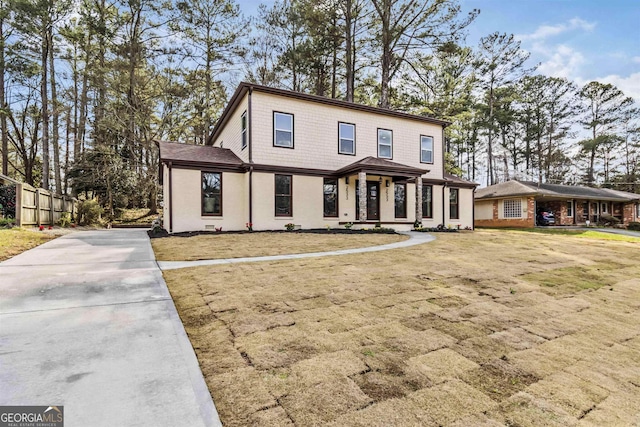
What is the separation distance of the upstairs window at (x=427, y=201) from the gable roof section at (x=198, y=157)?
960 cm

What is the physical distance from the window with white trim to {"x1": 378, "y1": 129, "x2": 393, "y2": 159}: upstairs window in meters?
14.0

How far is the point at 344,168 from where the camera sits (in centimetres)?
1332

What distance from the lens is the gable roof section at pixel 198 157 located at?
11.8 meters

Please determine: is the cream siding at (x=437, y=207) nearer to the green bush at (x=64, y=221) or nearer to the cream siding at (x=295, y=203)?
the cream siding at (x=295, y=203)

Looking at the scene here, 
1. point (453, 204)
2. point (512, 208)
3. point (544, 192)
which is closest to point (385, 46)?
point (453, 204)

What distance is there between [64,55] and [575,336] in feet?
92.7

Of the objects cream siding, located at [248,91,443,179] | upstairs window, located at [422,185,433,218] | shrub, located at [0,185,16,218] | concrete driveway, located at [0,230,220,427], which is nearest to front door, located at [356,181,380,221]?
cream siding, located at [248,91,443,179]

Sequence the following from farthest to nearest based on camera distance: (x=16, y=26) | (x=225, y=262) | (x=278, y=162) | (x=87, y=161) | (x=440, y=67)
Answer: (x=440, y=67) → (x=87, y=161) → (x=16, y=26) → (x=278, y=162) → (x=225, y=262)

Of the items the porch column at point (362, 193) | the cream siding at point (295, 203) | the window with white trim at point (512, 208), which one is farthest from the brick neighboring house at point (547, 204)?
the cream siding at point (295, 203)

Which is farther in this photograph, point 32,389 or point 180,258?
point 180,258

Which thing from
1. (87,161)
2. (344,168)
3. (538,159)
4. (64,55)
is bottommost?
(344,168)

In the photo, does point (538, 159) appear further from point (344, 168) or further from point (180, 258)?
point (180, 258)

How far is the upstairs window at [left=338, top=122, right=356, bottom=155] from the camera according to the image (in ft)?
46.7

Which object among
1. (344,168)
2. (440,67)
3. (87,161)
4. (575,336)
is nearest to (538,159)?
(440,67)
